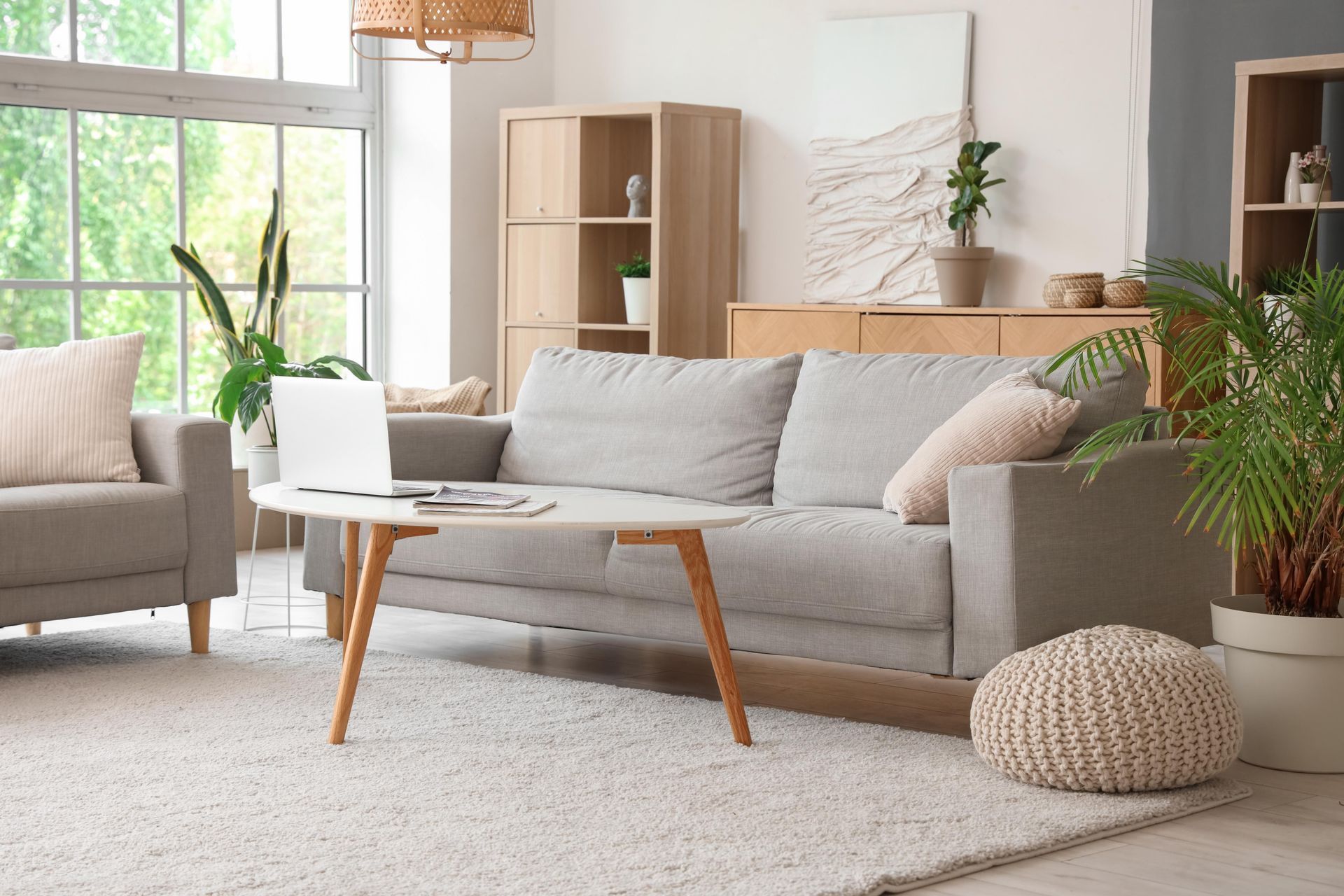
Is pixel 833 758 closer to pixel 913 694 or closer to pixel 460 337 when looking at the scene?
pixel 913 694

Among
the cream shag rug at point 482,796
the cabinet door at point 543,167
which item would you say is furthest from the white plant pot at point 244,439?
the cream shag rug at point 482,796

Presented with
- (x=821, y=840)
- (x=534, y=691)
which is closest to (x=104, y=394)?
(x=534, y=691)

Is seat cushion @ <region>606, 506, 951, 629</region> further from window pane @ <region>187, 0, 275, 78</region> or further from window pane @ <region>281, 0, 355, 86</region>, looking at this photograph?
window pane @ <region>281, 0, 355, 86</region>

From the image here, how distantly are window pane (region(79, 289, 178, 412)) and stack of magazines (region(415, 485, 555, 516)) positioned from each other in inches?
139

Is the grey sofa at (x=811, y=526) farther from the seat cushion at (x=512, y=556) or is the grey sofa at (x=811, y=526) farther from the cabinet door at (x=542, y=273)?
the cabinet door at (x=542, y=273)

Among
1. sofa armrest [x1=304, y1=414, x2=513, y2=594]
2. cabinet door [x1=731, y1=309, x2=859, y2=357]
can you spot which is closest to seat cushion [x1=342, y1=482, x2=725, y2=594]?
sofa armrest [x1=304, y1=414, x2=513, y2=594]

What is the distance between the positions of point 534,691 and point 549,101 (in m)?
4.22

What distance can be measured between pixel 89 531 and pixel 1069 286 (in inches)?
128

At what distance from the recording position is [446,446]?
485 cm

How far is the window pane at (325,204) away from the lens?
7.22 m

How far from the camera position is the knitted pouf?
3082 millimetres

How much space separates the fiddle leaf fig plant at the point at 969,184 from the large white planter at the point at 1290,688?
2943 millimetres

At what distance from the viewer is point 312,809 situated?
2.98 metres

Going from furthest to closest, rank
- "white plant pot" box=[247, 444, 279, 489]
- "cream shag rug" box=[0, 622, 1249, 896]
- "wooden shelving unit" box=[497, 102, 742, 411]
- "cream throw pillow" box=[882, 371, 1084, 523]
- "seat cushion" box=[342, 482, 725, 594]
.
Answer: "wooden shelving unit" box=[497, 102, 742, 411] → "white plant pot" box=[247, 444, 279, 489] → "seat cushion" box=[342, 482, 725, 594] → "cream throw pillow" box=[882, 371, 1084, 523] → "cream shag rug" box=[0, 622, 1249, 896]
